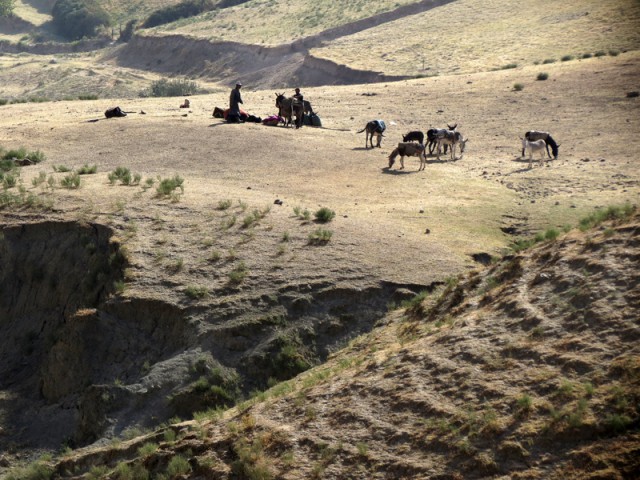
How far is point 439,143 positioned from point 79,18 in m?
76.4

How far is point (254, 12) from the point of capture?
79.3 m

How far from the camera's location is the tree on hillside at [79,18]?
95000mm

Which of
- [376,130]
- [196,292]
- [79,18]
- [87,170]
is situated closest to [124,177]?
[87,170]

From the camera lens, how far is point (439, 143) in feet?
89.0

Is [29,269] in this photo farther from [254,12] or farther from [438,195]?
[254,12]

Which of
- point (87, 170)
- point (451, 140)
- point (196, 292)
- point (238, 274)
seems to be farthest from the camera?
point (451, 140)

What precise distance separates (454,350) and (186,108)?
24074 millimetres

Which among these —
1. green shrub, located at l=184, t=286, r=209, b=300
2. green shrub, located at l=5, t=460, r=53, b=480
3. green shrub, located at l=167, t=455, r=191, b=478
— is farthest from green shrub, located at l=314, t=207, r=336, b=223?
green shrub, located at l=167, t=455, r=191, b=478

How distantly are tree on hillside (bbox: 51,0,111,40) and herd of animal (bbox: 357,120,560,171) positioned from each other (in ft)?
237

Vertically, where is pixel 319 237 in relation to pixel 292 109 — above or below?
below

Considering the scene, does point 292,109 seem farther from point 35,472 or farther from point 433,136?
point 35,472

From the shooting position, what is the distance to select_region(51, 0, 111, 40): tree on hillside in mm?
95000

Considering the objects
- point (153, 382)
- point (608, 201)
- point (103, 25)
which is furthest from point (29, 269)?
point (103, 25)

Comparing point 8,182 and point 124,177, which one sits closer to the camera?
point 8,182
